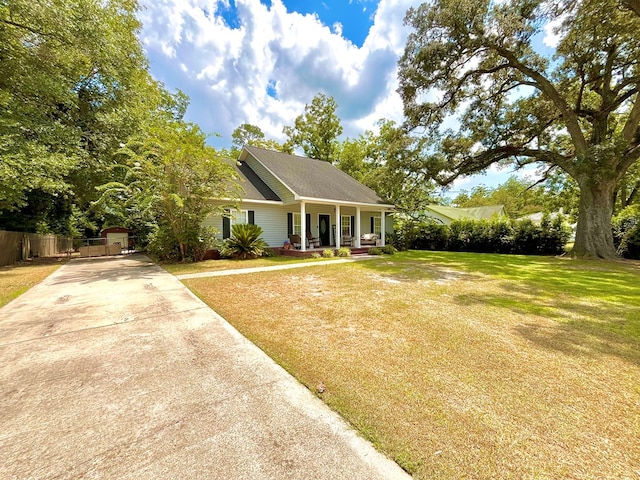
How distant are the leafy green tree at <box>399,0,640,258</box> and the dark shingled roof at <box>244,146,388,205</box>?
15.8 feet

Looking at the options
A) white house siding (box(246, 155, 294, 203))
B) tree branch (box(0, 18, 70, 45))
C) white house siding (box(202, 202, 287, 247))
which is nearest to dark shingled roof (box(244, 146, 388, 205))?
white house siding (box(246, 155, 294, 203))

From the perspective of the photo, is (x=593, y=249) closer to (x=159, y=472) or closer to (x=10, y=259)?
(x=159, y=472)

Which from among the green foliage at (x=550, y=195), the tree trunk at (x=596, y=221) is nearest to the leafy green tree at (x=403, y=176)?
the tree trunk at (x=596, y=221)

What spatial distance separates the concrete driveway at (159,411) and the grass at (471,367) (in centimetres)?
32

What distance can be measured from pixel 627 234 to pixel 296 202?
54.1 feet

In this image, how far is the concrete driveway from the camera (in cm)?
170

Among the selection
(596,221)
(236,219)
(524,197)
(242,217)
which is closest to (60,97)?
(236,219)

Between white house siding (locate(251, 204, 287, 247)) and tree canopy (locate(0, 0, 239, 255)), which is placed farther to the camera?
white house siding (locate(251, 204, 287, 247))

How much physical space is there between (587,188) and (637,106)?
13.3ft

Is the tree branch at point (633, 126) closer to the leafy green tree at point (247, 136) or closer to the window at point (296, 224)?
the window at point (296, 224)

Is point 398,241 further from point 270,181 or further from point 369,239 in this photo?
point 270,181

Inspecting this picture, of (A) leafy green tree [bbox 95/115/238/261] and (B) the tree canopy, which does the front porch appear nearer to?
(A) leafy green tree [bbox 95/115/238/261]

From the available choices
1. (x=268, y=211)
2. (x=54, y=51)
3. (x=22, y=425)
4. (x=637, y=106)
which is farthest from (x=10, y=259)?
(x=637, y=106)

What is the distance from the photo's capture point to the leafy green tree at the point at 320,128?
29.6 m
